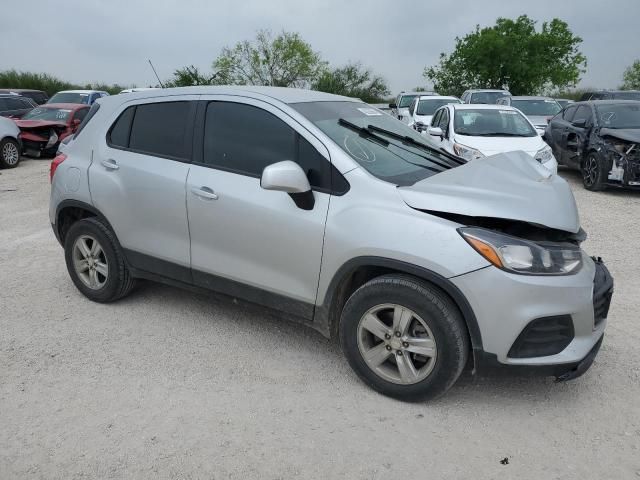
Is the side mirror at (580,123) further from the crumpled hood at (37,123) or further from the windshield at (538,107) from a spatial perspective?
the crumpled hood at (37,123)

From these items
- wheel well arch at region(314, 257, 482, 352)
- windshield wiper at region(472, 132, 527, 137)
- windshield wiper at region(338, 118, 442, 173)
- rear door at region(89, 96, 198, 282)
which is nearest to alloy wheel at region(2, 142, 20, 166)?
rear door at region(89, 96, 198, 282)

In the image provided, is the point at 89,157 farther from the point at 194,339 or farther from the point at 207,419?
the point at 207,419

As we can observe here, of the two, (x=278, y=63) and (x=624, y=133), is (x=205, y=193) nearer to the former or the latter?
(x=624, y=133)

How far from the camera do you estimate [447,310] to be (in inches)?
112

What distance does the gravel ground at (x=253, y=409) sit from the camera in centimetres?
263

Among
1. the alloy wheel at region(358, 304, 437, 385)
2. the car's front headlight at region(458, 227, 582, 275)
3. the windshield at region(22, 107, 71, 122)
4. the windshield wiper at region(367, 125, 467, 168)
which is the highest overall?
the windshield wiper at region(367, 125, 467, 168)

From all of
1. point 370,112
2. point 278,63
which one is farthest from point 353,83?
point 370,112

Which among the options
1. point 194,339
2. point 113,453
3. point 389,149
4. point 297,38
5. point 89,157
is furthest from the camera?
point 297,38

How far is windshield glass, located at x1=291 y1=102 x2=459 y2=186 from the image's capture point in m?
3.32

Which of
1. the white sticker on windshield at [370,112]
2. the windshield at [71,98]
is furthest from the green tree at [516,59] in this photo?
the white sticker on windshield at [370,112]

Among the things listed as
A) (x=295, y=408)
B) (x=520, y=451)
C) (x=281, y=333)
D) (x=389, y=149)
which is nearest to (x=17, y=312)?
(x=281, y=333)

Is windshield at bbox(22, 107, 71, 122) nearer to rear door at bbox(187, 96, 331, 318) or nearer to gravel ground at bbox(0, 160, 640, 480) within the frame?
gravel ground at bbox(0, 160, 640, 480)

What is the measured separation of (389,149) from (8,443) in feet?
9.16

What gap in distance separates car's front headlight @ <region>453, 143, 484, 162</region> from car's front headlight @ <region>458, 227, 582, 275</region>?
584cm
